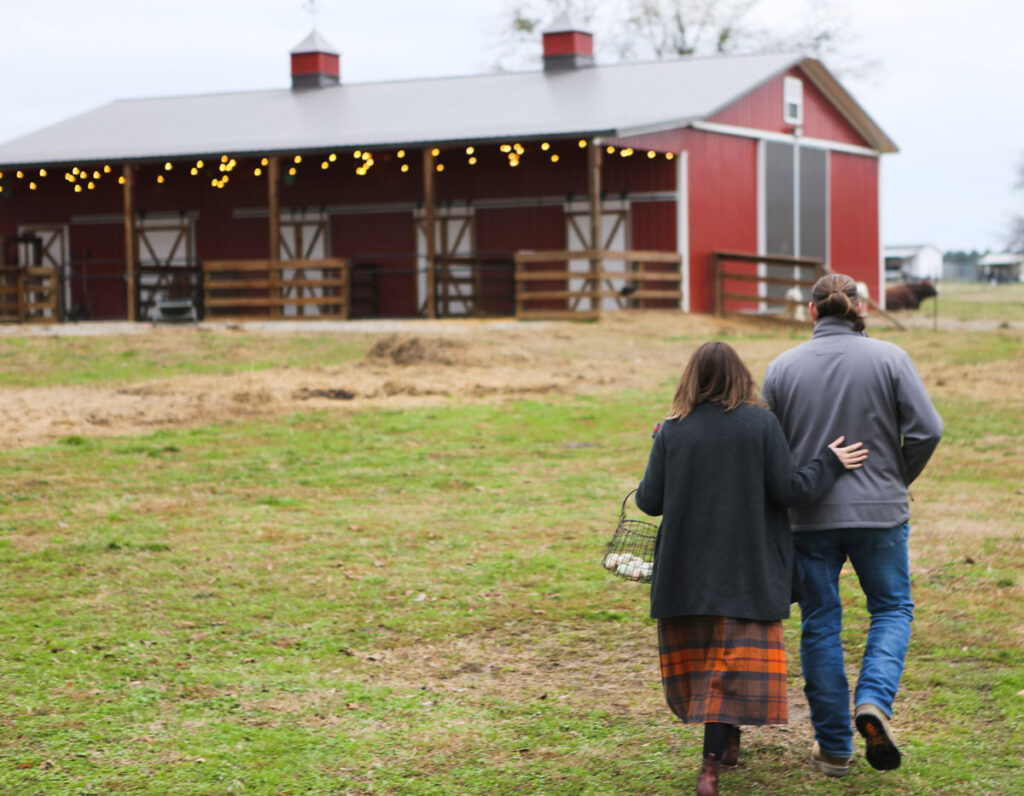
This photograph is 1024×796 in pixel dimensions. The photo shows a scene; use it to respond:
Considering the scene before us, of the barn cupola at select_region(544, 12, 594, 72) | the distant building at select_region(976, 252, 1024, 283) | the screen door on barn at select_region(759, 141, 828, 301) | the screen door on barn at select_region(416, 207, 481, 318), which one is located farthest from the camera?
the distant building at select_region(976, 252, 1024, 283)

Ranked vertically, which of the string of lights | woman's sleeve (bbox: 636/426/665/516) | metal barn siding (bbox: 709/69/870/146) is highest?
metal barn siding (bbox: 709/69/870/146)

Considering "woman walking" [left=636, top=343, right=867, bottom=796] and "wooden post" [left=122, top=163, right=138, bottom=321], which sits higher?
"wooden post" [left=122, top=163, right=138, bottom=321]

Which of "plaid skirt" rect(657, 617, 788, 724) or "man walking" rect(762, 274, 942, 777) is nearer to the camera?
"plaid skirt" rect(657, 617, 788, 724)

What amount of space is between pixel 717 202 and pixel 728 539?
73.6ft

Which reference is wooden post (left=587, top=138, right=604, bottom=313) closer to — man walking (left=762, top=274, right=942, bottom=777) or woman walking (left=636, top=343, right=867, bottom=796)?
man walking (left=762, top=274, right=942, bottom=777)

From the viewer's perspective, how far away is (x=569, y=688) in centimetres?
588

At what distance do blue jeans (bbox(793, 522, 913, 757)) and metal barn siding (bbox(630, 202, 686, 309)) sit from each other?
20.5 meters

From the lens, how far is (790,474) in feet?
15.1

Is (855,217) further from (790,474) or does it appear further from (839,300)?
(790,474)

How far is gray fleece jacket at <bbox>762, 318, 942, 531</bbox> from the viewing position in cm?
473

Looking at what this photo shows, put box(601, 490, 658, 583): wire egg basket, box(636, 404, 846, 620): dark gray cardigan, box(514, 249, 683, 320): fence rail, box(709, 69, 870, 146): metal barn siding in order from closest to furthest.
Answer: box(636, 404, 846, 620): dark gray cardigan → box(601, 490, 658, 583): wire egg basket → box(514, 249, 683, 320): fence rail → box(709, 69, 870, 146): metal barn siding

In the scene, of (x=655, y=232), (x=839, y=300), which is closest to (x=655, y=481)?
(x=839, y=300)

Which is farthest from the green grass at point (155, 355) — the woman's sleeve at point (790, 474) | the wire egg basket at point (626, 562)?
the woman's sleeve at point (790, 474)

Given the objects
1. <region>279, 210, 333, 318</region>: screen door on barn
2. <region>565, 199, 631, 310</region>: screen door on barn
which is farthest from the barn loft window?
<region>279, 210, 333, 318</region>: screen door on barn
